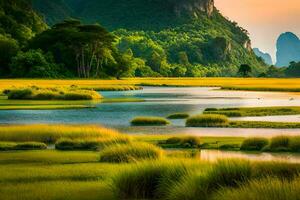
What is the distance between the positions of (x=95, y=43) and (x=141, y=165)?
125750 millimetres

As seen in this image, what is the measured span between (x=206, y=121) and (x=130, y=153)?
71.3 ft

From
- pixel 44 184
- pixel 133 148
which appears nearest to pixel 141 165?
pixel 44 184

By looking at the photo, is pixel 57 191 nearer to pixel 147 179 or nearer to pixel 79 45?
pixel 147 179

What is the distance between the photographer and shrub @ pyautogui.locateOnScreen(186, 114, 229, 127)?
131 feet

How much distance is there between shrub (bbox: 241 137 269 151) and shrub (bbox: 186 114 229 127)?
43.4 feet

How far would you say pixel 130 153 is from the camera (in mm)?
19594

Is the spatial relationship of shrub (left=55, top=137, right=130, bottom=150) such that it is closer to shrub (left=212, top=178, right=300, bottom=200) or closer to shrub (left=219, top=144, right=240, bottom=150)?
shrub (left=219, top=144, right=240, bottom=150)

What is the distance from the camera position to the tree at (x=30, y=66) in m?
133

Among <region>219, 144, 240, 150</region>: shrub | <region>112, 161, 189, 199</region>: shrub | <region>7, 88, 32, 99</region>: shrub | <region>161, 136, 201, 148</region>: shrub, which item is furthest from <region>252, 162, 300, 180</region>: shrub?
<region>7, 88, 32, 99</region>: shrub

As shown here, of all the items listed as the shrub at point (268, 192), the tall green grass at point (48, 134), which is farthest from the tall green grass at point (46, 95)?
the shrub at point (268, 192)

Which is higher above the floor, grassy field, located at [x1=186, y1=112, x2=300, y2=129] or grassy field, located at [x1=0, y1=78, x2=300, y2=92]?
grassy field, located at [x1=0, y1=78, x2=300, y2=92]

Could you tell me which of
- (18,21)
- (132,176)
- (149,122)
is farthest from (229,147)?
(18,21)

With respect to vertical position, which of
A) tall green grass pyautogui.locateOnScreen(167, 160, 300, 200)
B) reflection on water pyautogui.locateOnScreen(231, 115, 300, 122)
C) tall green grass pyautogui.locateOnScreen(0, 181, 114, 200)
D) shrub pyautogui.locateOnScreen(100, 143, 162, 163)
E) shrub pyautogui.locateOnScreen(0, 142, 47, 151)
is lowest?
reflection on water pyautogui.locateOnScreen(231, 115, 300, 122)

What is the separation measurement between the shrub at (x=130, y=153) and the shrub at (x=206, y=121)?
19.3 meters
